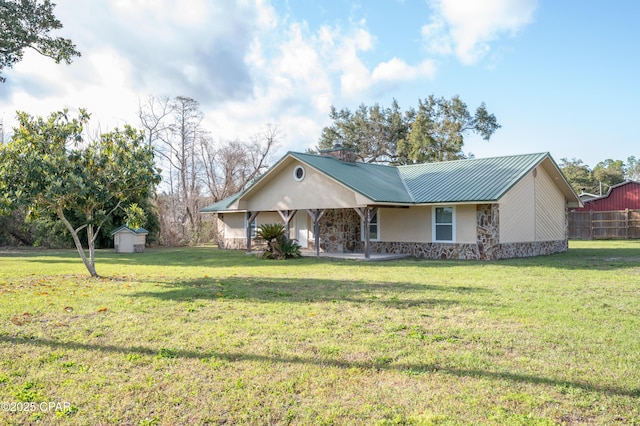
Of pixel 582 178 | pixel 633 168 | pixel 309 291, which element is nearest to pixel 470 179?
pixel 309 291

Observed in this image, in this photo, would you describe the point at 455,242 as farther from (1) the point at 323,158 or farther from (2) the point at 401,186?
(1) the point at 323,158

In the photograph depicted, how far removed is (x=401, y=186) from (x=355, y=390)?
1617 cm

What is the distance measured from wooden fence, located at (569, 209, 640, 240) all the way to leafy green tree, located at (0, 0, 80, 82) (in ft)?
101

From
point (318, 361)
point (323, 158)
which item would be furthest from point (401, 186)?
point (318, 361)

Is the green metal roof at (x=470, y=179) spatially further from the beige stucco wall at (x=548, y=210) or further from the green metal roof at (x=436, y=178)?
the beige stucco wall at (x=548, y=210)

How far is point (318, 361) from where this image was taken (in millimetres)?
4793

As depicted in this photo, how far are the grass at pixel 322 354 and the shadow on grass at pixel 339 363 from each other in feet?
0.08

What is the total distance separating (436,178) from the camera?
63.2ft

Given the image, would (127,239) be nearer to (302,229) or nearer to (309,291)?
(302,229)

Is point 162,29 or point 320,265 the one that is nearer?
point 162,29

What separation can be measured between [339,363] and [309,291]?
455 cm

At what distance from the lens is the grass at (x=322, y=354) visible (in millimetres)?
3654

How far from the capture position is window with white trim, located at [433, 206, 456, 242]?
17.0 meters

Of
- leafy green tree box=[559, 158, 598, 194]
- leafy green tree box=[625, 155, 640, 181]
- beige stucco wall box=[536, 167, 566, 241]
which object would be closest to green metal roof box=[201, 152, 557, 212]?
beige stucco wall box=[536, 167, 566, 241]
